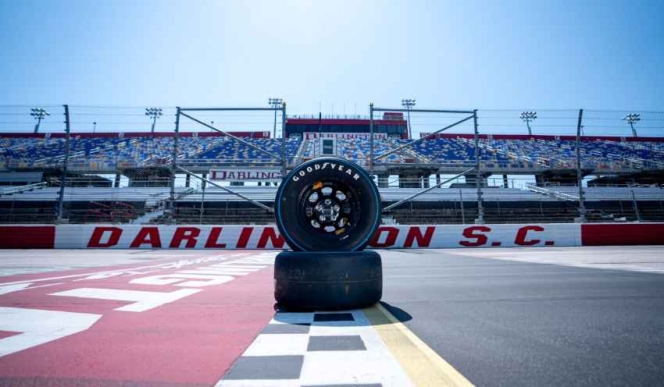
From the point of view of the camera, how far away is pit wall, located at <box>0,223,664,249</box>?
10.9 m

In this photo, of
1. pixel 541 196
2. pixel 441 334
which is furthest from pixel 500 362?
pixel 541 196

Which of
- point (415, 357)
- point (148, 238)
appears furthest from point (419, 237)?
point (415, 357)

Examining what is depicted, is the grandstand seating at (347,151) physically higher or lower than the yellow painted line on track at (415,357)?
higher

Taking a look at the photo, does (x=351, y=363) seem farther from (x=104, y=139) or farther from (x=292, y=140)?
(x=104, y=139)

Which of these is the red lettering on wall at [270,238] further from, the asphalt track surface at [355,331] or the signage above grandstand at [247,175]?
the asphalt track surface at [355,331]

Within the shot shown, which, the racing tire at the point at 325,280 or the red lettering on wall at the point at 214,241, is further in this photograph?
the red lettering on wall at the point at 214,241

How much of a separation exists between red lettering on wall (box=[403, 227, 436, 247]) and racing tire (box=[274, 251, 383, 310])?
954cm

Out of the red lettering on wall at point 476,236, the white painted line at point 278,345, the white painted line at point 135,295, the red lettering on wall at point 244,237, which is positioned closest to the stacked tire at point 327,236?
the white painted line at point 278,345

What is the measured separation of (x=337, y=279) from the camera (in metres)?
2.23

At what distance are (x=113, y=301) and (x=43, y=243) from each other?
39.0 ft

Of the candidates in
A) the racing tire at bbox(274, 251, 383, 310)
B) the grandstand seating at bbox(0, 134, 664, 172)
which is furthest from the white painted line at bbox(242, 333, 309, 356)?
the grandstand seating at bbox(0, 134, 664, 172)

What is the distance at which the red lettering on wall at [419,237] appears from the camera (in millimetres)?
11469

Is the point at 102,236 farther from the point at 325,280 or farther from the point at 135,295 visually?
the point at 325,280

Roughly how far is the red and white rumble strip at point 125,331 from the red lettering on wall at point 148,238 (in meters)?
8.18
